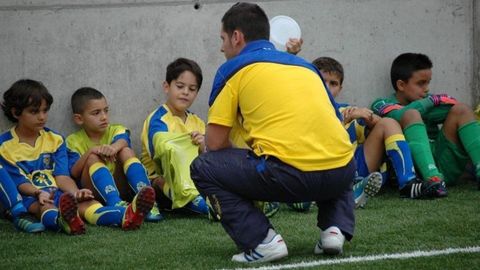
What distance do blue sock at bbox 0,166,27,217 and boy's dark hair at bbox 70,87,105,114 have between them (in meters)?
0.93

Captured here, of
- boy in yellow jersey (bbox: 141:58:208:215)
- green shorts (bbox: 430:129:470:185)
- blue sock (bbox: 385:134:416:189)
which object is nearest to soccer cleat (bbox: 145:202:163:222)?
boy in yellow jersey (bbox: 141:58:208:215)

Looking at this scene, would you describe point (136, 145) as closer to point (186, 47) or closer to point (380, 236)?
point (186, 47)

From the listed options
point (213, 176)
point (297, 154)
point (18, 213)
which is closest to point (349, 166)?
point (297, 154)

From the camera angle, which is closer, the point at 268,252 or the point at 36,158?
the point at 268,252

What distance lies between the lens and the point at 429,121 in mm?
6984

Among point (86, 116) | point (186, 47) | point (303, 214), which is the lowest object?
point (303, 214)

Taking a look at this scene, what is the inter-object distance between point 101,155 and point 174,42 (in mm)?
1151

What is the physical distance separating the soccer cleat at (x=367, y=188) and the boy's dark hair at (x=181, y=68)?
4.63ft

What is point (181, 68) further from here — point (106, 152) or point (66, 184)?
point (66, 184)

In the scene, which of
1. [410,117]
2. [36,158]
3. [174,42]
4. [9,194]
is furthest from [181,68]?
→ [410,117]

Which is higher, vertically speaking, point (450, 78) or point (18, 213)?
point (450, 78)

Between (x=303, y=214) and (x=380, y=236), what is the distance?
101 centimetres

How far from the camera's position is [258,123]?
14.0ft

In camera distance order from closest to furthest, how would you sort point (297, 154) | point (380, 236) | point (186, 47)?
point (297, 154)
point (380, 236)
point (186, 47)
